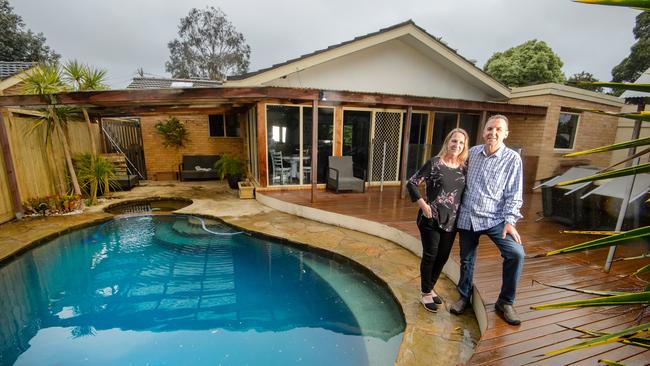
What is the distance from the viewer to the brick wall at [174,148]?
996 cm

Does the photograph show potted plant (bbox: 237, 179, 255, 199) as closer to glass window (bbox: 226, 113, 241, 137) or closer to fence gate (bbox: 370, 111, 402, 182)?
fence gate (bbox: 370, 111, 402, 182)

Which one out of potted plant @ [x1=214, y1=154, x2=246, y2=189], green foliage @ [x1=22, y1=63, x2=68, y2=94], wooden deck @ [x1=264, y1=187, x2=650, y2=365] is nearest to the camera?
wooden deck @ [x1=264, y1=187, x2=650, y2=365]

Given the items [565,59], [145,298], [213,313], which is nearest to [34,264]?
[145,298]

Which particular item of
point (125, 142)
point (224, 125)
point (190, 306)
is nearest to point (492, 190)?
point (190, 306)

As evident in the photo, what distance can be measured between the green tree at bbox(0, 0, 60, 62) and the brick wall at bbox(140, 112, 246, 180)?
1424cm

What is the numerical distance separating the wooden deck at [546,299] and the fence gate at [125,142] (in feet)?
29.8

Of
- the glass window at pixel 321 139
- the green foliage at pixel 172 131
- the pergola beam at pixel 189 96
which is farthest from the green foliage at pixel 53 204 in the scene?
the glass window at pixel 321 139

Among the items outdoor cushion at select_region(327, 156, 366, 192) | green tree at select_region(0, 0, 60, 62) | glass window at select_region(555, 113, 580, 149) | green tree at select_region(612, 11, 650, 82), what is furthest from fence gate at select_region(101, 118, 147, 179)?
green tree at select_region(612, 11, 650, 82)

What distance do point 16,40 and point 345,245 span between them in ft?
81.0

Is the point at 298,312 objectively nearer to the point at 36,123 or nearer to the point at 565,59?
the point at 36,123

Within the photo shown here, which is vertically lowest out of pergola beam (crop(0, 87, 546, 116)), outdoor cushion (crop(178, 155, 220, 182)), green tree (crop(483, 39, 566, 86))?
outdoor cushion (crop(178, 155, 220, 182))

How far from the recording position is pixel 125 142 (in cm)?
1048

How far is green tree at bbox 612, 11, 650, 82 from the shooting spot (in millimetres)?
16094

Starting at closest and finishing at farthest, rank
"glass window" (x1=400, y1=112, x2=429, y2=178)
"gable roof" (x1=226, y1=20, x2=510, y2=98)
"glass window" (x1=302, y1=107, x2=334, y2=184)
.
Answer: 1. "gable roof" (x1=226, y1=20, x2=510, y2=98)
2. "glass window" (x1=302, y1=107, x2=334, y2=184)
3. "glass window" (x1=400, y1=112, x2=429, y2=178)
